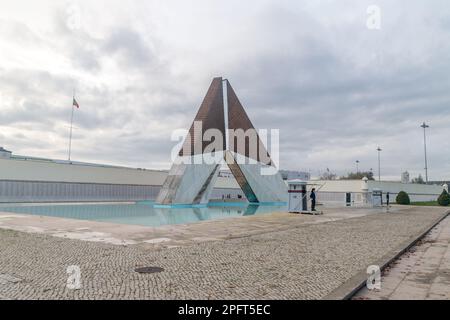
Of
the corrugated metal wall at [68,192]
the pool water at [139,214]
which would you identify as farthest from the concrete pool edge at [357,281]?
the corrugated metal wall at [68,192]

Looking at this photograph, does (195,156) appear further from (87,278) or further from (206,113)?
(87,278)

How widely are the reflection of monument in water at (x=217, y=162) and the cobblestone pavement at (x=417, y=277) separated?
16.4 metres

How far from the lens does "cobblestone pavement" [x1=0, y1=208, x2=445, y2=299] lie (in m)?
4.14

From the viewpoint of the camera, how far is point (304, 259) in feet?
20.3

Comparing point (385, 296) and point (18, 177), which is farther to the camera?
point (18, 177)

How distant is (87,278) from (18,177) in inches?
971

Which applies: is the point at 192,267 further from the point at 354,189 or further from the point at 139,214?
the point at 354,189

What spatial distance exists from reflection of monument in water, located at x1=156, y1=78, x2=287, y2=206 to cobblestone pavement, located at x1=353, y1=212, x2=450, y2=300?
16.4m

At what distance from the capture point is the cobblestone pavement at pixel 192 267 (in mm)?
4141

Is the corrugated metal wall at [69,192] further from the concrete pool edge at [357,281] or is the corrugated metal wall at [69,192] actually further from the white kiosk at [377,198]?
the concrete pool edge at [357,281]

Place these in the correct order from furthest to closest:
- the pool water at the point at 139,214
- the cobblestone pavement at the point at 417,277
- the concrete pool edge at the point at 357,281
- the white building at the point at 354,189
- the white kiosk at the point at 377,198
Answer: the white building at the point at 354,189
the white kiosk at the point at 377,198
the pool water at the point at 139,214
the cobblestone pavement at the point at 417,277
the concrete pool edge at the point at 357,281

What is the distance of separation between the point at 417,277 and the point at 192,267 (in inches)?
137

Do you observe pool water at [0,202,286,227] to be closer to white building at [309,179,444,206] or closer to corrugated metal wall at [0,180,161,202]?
corrugated metal wall at [0,180,161,202]
